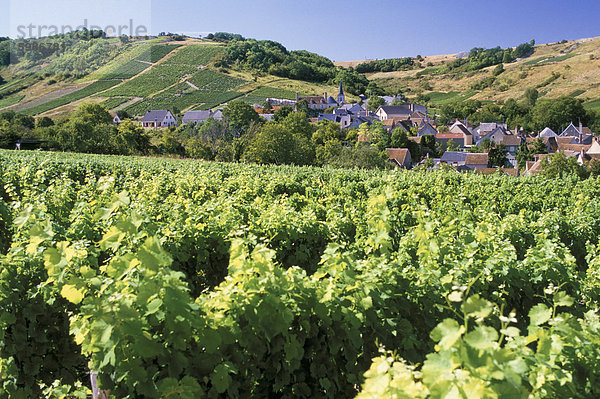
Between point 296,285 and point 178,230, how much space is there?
2918 mm

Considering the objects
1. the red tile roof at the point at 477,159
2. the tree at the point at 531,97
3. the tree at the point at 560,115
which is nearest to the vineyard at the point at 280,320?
the red tile roof at the point at 477,159

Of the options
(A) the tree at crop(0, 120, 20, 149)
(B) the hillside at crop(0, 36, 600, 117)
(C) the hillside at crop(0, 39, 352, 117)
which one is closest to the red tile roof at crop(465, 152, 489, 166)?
(C) the hillside at crop(0, 39, 352, 117)

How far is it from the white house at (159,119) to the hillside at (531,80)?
104 m

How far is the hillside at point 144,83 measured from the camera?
100312mm

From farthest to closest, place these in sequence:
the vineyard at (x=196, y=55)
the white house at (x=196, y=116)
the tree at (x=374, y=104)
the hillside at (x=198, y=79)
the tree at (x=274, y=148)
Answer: the vineyard at (x=196, y=55) < the tree at (x=374, y=104) < the hillside at (x=198, y=79) < the white house at (x=196, y=116) < the tree at (x=274, y=148)

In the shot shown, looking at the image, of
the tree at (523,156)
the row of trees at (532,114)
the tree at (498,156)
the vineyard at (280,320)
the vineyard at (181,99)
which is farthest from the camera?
the row of trees at (532,114)

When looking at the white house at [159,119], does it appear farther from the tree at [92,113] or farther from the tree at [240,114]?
the tree at [240,114]

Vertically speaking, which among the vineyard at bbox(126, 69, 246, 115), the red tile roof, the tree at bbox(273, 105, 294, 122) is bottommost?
the red tile roof

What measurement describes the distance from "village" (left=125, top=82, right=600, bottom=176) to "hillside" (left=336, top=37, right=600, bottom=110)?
38833mm

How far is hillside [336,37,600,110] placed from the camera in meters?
132

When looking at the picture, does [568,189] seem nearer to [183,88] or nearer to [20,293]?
[20,293]

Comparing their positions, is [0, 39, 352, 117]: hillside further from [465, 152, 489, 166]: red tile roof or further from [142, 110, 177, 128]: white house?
[465, 152, 489, 166]: red tile roof

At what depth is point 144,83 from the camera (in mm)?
113938

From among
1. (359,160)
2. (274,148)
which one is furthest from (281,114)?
(359,160)
